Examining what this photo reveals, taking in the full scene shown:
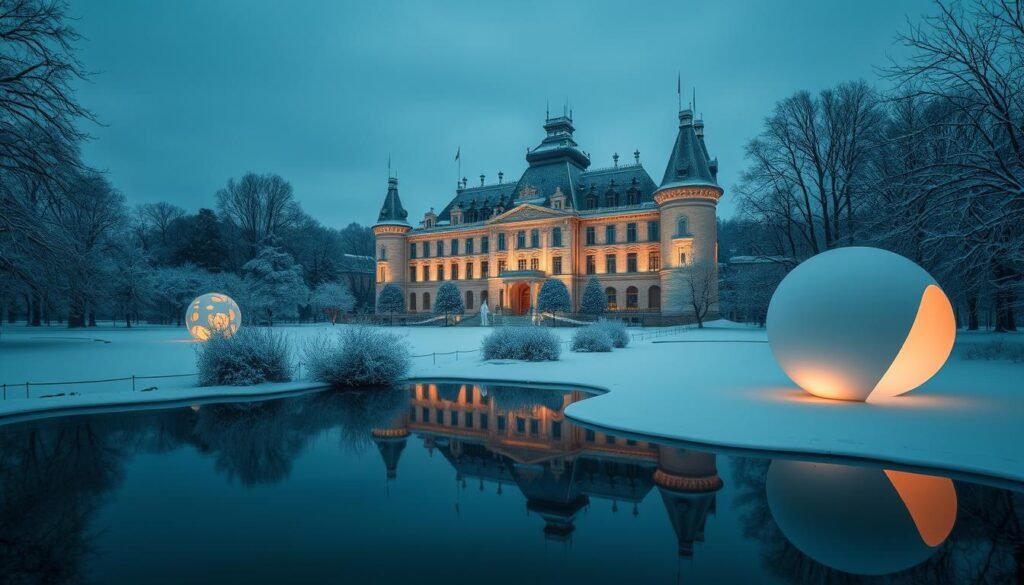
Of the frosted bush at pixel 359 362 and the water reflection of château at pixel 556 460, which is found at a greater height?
the frosted bush at pixel 359 362

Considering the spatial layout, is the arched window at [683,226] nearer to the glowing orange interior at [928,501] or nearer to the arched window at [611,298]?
the arched window at [611,298]

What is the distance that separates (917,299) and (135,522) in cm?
1069

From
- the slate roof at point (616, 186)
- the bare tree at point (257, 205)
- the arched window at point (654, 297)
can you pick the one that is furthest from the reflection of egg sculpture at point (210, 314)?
the arched window at point (654, 297)

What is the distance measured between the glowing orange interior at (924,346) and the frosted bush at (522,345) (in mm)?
9251

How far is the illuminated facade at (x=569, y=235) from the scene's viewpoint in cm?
4225

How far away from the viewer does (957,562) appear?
389 centimetres

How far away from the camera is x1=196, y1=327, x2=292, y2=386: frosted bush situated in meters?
11.5

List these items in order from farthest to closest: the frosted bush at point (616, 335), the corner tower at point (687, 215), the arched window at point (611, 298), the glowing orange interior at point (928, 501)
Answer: the arched window at point (611, 298), the corner tower at point (687, 215), the frosted bush at point (616, 335), the glowing orange interior at point (928, 501)

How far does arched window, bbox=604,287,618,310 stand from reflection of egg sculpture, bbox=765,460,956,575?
4193cm

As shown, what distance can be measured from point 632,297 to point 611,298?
2.00m

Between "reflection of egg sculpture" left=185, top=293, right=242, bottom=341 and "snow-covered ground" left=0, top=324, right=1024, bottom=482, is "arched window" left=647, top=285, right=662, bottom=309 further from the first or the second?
"reflection of egg sculpture" left=185, top=293, right=242, bottom=341

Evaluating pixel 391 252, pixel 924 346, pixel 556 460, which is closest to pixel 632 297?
pixel 391 252

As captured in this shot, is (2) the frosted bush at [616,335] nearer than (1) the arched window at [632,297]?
Yes

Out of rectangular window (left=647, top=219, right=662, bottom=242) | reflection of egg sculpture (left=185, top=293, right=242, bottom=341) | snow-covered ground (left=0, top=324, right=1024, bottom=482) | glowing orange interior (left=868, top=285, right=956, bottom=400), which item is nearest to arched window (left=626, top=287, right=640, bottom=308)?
rectangular window (left=647, top=219, right=662, bottom=242)
